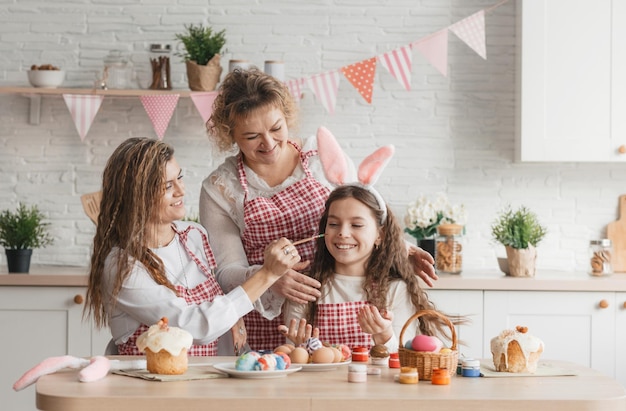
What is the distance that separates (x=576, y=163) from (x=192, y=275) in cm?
245

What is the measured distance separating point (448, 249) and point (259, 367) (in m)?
2.15

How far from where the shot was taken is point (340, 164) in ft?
8.62

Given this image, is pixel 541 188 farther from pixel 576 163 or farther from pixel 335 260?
pixel 335 260

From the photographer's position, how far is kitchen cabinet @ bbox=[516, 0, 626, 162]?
408 cm

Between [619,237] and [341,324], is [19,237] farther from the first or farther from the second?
A: [619,237]

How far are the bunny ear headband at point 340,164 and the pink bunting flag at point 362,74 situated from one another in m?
1.55

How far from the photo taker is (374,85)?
14.5 ft

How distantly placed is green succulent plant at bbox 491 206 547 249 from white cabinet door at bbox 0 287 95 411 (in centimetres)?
177

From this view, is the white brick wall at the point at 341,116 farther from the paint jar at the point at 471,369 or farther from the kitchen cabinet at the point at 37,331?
the paint jar at the point at 471,369

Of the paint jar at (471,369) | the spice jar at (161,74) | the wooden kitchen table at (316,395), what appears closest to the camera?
the wooden kitchen table at (316,395)

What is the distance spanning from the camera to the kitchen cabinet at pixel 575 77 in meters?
4.08

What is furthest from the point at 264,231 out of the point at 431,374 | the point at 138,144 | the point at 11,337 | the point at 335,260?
the point at 11,337

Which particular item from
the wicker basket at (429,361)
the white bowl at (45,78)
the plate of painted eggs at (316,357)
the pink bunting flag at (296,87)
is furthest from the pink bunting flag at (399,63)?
the wicker basket at (429,361)

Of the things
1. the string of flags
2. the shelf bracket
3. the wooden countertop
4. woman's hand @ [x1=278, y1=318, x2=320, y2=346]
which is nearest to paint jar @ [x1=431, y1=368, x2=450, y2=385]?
woman's hand @ [x1=278, y1=318, x2=320, y2=346]
